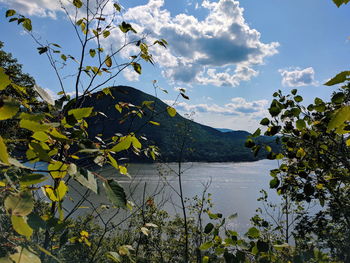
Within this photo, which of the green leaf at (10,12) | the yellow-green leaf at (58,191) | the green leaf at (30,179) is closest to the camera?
the green leaf at (30,179)

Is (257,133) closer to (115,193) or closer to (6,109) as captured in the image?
(115,193)

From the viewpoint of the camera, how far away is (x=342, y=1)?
48cm

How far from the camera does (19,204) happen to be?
36cm

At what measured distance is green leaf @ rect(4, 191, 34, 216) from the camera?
13.9 inches

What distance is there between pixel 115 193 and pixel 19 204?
19 cm

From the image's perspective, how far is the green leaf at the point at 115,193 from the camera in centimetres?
50

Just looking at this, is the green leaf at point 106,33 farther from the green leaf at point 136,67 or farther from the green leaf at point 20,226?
the green leaf at point 20,226

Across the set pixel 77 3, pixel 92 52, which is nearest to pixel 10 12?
pixel 77 3

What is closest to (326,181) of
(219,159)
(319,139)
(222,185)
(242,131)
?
(319,139)

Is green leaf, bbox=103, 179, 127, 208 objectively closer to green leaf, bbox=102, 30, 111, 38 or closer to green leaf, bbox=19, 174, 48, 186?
green leaf, bbox=19, 174, 48, 186

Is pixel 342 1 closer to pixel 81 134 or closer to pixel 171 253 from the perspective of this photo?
pixel 81 134

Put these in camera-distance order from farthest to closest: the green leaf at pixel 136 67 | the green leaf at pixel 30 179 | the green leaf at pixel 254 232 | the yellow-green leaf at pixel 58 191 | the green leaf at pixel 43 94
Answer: the green leaf at pixel 136 67, the green leaf at pixel 254 232, the green leaf at pixel 43 94, the yellow-green leaf at pixel 58 191, the green leaf at pixel 30 179

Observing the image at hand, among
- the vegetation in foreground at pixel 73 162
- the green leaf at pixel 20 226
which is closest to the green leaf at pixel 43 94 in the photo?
the vegetation in foreground at pixel 73 162

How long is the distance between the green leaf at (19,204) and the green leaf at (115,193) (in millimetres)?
159
